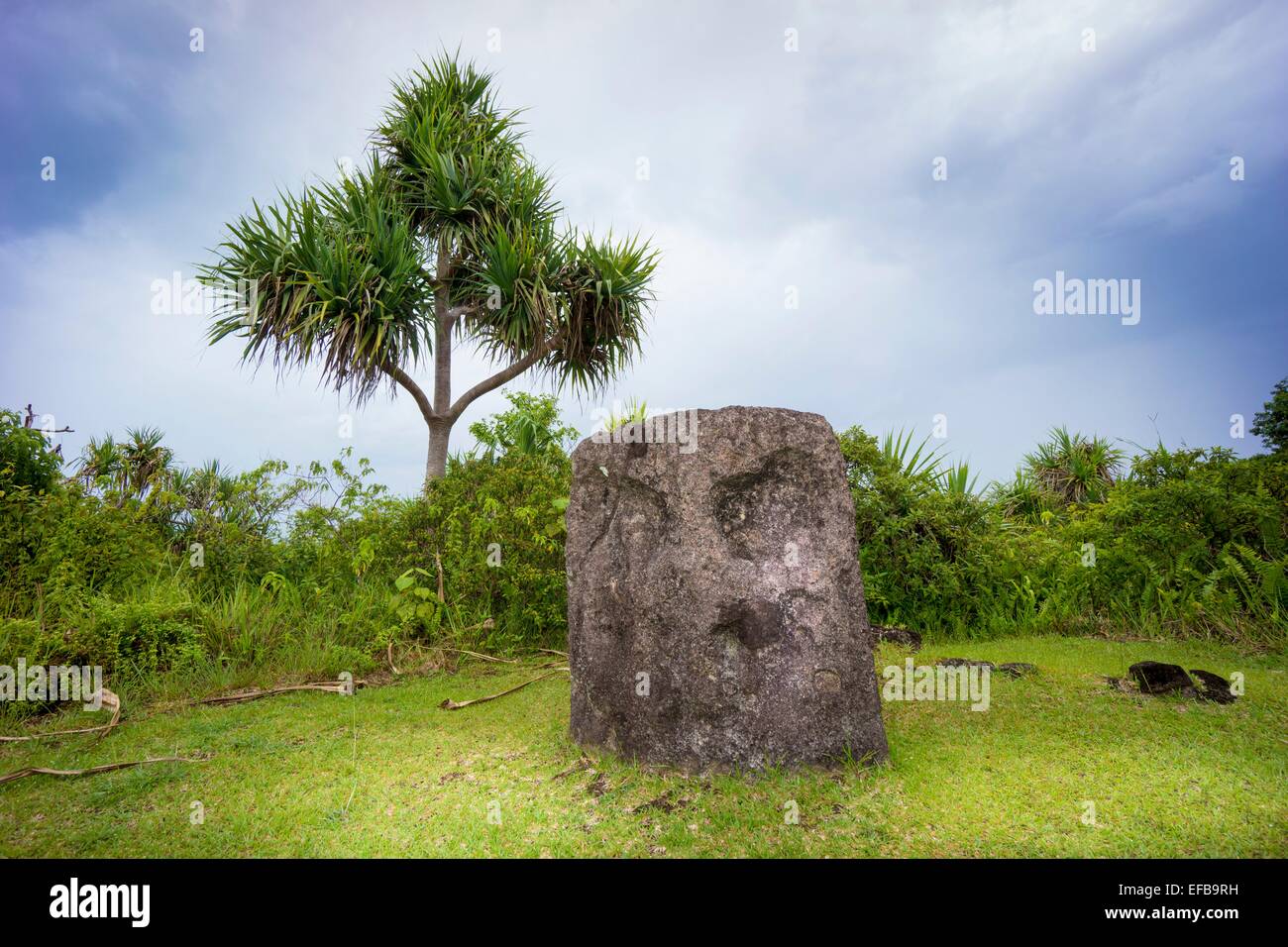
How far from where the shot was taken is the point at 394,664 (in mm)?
6402

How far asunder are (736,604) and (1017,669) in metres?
2.88

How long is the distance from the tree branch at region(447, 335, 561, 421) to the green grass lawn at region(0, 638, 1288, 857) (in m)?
7.79

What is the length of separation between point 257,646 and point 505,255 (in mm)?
7127

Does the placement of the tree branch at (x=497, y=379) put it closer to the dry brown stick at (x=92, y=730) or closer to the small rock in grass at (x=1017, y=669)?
the dry brown stick at (x=92, y=730)

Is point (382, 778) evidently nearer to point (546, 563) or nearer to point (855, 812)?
point (855, 812)

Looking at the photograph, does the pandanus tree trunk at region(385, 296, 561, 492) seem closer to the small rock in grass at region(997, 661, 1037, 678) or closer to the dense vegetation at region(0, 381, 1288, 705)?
the dense vegetation at region(0, 381, 1288, 705)

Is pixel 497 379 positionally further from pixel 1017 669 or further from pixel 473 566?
pixel 1017 669

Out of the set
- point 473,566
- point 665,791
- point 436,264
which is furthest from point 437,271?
point 665,791

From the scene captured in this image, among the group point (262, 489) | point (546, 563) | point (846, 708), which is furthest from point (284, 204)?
point (846, 708)

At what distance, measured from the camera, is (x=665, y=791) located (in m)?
3.22

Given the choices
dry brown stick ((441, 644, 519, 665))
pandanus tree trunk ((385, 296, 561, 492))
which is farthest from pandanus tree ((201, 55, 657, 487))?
dry brown stick ((441, 644, 519, 665))

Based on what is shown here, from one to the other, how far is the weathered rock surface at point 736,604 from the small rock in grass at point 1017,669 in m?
2.14

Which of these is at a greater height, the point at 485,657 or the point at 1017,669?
the point at 1017,669

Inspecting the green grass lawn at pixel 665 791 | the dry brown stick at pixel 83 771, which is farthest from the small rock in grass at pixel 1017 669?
the dry brown stick at pixel 83 771
